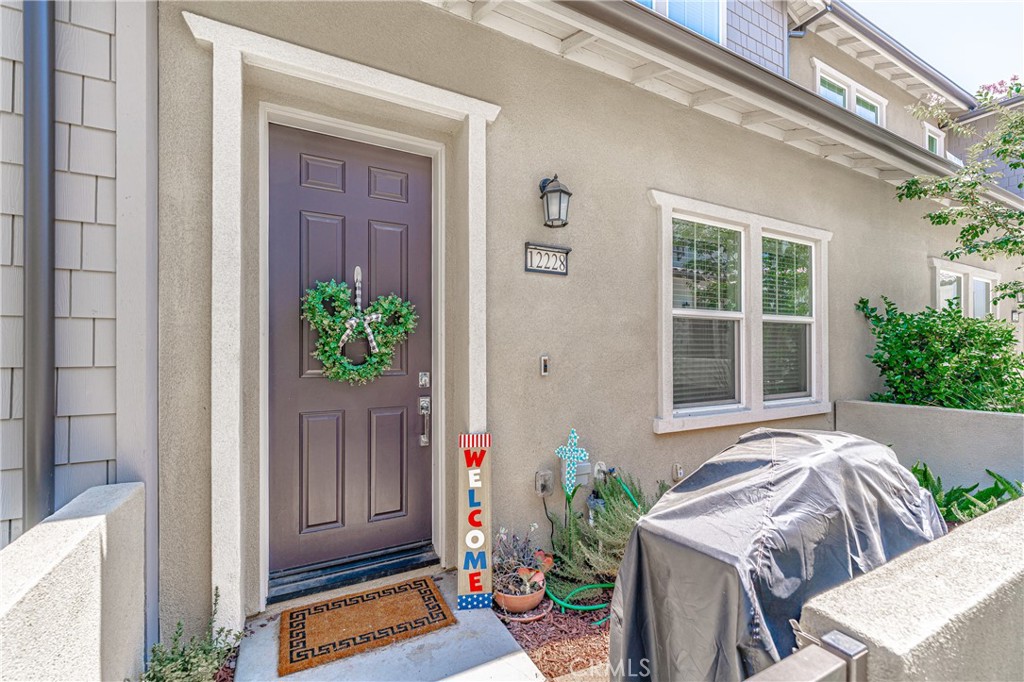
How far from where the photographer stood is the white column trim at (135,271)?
2033 millimetres

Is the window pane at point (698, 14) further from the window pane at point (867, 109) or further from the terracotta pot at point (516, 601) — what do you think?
the terracotta pot at point (516, 601)

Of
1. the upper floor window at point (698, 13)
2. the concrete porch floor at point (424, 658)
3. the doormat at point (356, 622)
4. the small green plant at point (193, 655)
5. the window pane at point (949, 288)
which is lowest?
the concrete porch floor at point (424, 658)

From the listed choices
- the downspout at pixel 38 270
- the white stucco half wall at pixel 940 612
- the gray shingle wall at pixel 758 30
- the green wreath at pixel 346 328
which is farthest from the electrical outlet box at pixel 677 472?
the gray shingle wall at pixel 758 30

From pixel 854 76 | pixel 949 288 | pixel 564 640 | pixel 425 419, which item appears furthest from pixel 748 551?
pixel 949 288

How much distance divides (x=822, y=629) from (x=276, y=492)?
268 cm

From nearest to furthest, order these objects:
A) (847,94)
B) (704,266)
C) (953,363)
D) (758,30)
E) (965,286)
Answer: (704,266) < (953,363) < (758,30) < (847,94) < (965,286)

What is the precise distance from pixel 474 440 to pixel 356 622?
1164 mm

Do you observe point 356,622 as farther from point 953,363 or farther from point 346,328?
point 953,363

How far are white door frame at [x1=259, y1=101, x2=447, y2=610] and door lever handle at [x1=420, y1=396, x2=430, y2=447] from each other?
36mm

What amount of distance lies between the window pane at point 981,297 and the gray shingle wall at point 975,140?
194cm

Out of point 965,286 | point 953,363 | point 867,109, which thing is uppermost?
point 867,109

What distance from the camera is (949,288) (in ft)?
21.9

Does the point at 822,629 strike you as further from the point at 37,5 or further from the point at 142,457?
the point at 37,5

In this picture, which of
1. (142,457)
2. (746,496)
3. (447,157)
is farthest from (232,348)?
(746,496)
